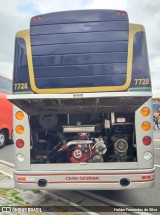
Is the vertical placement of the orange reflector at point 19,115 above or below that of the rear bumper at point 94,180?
above

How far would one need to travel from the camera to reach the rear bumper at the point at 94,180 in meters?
3.81

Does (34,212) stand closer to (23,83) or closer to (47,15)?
(23,83)

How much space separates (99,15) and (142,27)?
0.74 meters

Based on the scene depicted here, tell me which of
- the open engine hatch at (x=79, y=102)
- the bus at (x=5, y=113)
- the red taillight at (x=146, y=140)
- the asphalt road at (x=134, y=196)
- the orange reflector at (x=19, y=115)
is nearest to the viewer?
the open engine hatch at (x=79, y=102)

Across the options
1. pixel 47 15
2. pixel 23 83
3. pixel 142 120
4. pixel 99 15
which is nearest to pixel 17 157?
pixel 23 83

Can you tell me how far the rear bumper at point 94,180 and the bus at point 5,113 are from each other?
6036 mm

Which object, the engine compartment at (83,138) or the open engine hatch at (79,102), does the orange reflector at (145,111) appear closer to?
the open engine hatch at (79,102)

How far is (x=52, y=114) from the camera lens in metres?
4.36

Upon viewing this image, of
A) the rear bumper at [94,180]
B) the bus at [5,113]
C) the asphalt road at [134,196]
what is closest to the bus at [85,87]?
the rear bumper at [94,180]

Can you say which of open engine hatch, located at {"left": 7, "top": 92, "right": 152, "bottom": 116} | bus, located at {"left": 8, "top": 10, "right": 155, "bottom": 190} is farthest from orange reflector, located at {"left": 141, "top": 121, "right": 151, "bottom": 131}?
open engine hatch, located at {"left": 7, "top": 92, "right": 152, "bottom": 116}

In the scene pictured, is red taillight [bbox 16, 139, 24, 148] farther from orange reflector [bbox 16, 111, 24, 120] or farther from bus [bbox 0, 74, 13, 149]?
bus [bbox 0, 74, 13, 149]

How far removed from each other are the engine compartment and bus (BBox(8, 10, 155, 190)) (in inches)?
0.7

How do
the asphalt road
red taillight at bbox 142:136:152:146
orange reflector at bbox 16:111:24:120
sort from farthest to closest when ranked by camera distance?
the asphalt road, orange reflector at bbox 16:111:24:120, red taillight at bbox 142:136:152:146

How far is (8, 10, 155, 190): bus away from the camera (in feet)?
12.6
